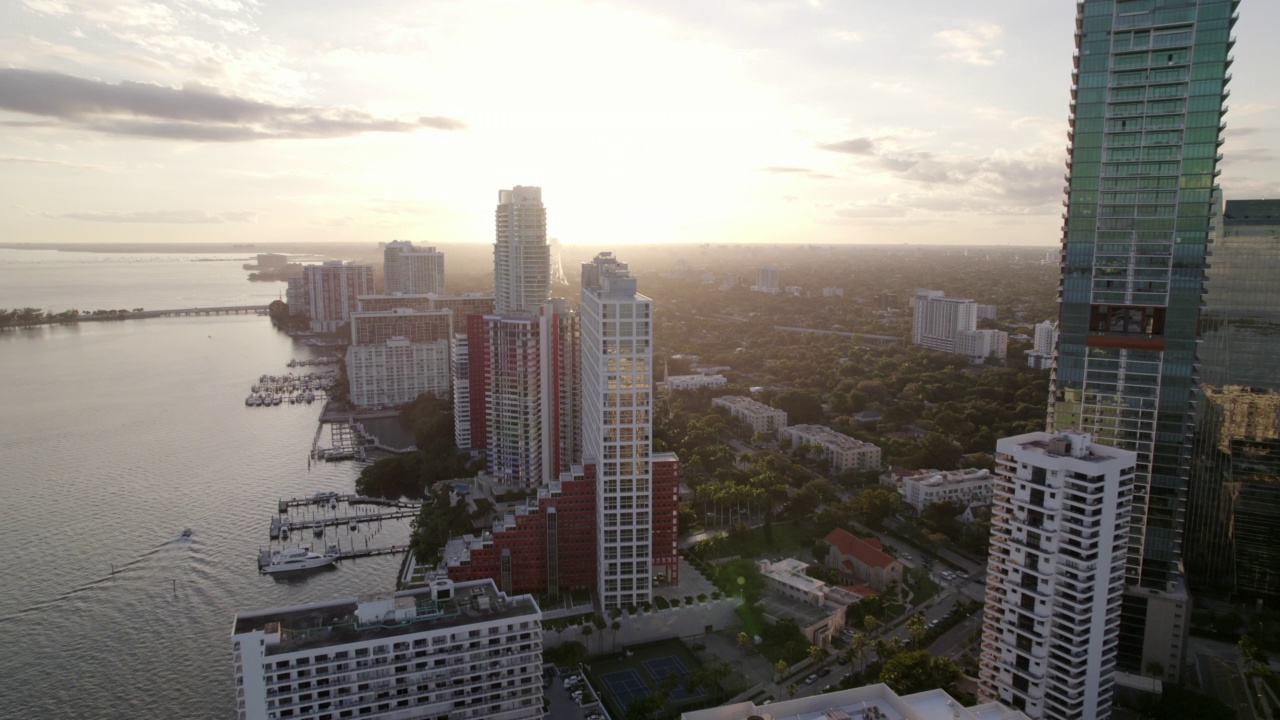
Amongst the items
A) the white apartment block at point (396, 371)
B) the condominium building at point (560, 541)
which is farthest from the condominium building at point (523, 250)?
the condominium building at point (560, 541)

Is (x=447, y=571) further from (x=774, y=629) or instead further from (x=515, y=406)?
(x=515, y=406)

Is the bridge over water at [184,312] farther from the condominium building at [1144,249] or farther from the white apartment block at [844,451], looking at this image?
the condominium building at [1144,249]

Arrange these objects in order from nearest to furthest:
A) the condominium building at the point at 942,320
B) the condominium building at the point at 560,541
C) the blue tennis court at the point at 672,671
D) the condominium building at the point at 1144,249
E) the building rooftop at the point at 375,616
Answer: the building rooftop at the point at 375,616 < the condominium building at the point at 1144,249 < the blue tennis court at the point at 672,671 < the condominium building at the point at 560,541 < the condominium building at the point at 942,320

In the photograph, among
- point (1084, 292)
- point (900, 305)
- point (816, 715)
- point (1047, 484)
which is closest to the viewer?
point (816, 715)

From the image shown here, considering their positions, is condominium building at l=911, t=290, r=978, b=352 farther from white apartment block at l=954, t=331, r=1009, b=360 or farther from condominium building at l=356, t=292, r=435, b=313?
condominium building at l=356, t=292, r=435, b=313

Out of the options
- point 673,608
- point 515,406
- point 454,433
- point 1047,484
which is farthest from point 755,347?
point 1047,484

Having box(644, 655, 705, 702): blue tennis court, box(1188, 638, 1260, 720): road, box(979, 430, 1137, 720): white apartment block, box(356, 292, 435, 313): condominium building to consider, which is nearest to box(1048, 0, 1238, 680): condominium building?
box(1188, 638, 1260, 720): road
